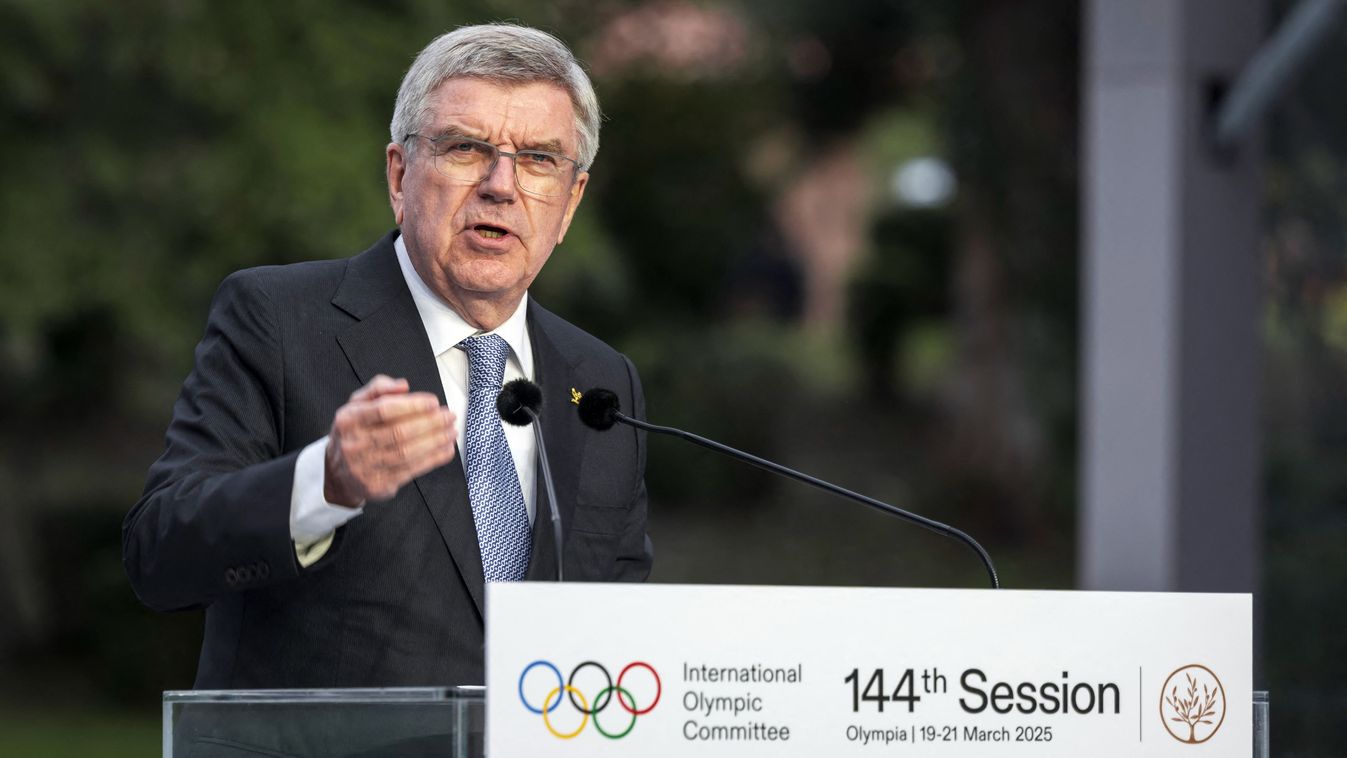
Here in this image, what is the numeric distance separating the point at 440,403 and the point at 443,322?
0.48 metres

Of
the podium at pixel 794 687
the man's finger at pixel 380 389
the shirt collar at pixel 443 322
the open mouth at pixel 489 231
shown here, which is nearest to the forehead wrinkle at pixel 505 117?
the open mouth at pixel 489 231

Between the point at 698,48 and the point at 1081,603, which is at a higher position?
the point at 698,48

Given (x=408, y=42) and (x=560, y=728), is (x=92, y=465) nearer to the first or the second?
(x=408, y=42)

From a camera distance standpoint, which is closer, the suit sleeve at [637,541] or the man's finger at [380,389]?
the man's finger at [380,389]

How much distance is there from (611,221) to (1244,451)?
1309 centimetres

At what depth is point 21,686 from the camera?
46.6ft

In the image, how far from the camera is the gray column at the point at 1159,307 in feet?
23.1

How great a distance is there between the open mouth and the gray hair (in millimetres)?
194

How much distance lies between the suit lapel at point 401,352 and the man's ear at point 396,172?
0.29ft

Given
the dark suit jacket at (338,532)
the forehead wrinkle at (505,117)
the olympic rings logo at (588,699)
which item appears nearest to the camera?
the olympic rings logo at (588,699)

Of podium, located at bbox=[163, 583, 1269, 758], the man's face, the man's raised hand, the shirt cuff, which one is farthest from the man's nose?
podium, located at bbox=[163, 583, 1269, 758]

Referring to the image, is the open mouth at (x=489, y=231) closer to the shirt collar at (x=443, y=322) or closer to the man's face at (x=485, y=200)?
the man's face at (x=485, y=200)

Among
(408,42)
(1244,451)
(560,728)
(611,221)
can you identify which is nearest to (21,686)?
(408,42)

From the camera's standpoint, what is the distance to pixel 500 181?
312 cm
